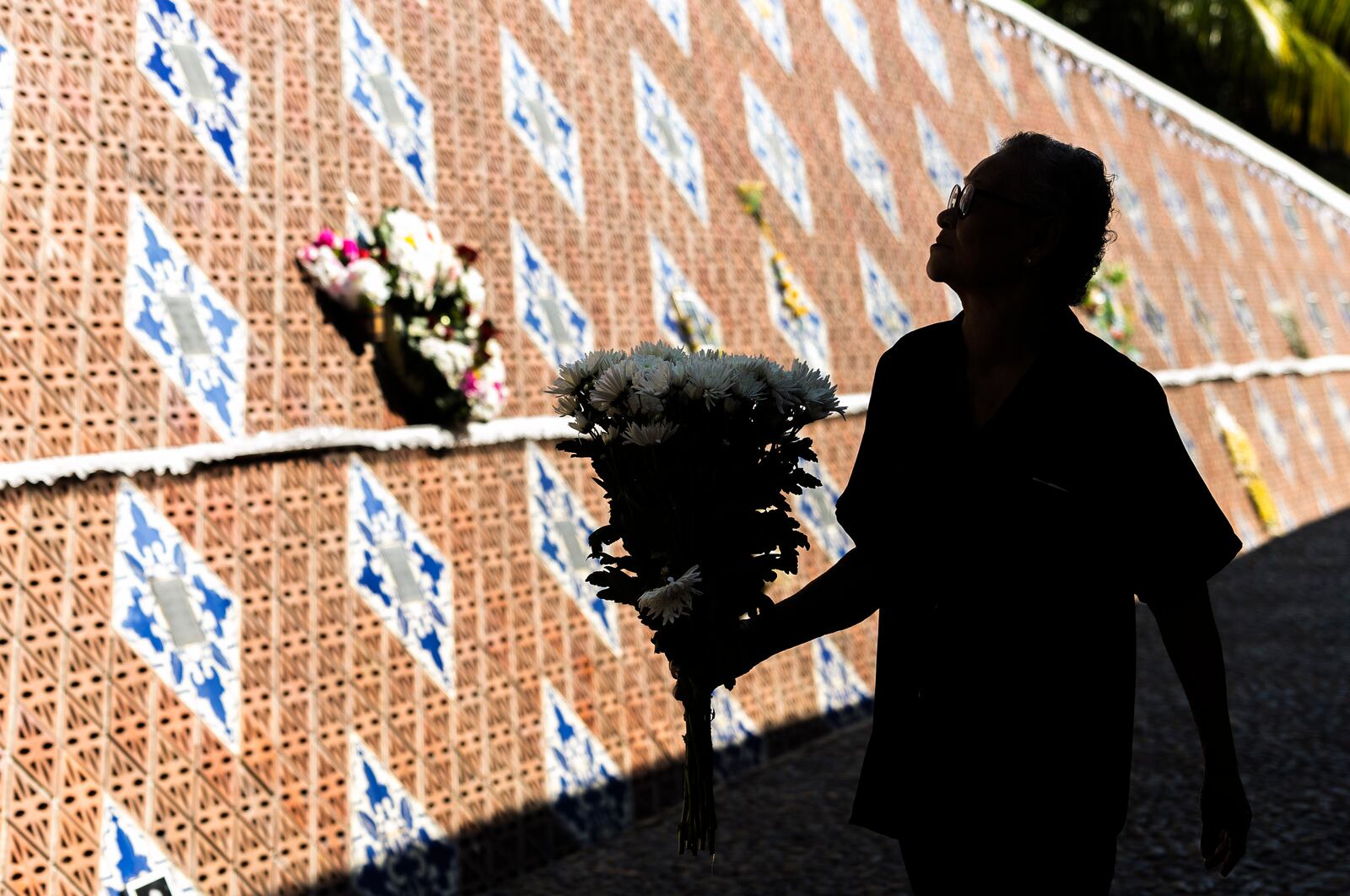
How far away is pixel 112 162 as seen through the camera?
188 inches

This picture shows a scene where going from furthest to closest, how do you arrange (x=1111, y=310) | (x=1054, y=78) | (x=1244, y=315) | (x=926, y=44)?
(x=1244, y=315)
(x=1054, y=78)
(x=1111, y=310)
(x=926, y=44)

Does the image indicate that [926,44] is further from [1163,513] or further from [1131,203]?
[1163,513]

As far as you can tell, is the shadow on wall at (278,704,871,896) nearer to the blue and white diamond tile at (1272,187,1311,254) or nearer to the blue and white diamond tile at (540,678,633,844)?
the blue and white diamond tile at (540,678,633,844)

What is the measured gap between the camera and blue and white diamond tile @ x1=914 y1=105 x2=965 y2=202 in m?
10.1

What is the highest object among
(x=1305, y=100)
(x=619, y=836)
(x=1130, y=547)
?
(x=1305, y=100)

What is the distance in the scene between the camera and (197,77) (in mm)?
5152

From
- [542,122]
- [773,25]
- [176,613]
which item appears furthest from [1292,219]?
[176,613]

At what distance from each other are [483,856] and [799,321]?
Answer: 3.71 meters

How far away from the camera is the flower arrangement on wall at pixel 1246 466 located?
13.0 meters

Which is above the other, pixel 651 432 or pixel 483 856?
pixel 651 432

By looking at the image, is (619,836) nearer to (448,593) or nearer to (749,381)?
(448,593)

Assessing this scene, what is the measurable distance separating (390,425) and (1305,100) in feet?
65.5

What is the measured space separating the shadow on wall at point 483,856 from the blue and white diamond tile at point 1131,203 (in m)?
8.51

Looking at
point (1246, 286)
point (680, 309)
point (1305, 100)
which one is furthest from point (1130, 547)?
point (1305, 100)
